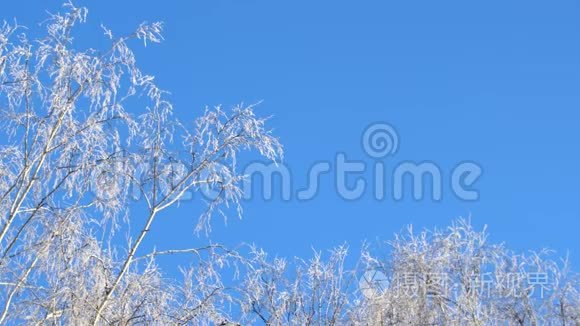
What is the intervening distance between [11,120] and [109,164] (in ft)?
3.41

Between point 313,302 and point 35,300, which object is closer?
point 35,300

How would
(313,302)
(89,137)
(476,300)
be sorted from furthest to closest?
(313,302), (476,300), (89,137)

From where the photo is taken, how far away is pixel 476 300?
422 inches

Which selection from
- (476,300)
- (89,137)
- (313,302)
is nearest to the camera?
(89,137)

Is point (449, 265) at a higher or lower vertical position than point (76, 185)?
higher

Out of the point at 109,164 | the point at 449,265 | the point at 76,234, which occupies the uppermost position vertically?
the point at 449,265

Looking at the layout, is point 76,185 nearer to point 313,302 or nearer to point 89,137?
point 89,137

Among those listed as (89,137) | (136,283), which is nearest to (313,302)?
(136,283)

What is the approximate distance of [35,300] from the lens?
303 inches

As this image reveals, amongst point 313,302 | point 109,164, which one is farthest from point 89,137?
point 313,302

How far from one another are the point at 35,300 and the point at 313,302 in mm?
5160

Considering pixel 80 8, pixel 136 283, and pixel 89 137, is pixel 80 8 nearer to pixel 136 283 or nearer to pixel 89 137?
pixel 89 137

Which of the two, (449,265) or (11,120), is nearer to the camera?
(11,120)

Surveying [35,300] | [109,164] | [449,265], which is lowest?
[35,300]
